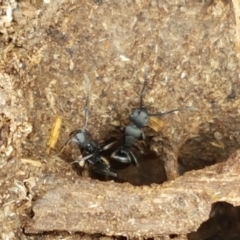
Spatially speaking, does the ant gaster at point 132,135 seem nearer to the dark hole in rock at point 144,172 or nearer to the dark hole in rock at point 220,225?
the dark hole in rock at point 144,172

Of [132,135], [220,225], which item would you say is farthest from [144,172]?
[220,225]

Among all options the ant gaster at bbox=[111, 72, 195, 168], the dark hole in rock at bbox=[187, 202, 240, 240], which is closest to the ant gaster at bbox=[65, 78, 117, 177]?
the ant gaster at bbox=[111, 72, 195, 168]

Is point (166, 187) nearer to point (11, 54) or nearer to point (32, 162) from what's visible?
point (32, 162)

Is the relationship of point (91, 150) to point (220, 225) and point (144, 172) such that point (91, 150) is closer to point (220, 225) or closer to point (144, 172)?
point (144, 172)

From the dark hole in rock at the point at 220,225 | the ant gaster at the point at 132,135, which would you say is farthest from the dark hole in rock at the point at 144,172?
the dark hole in rock at the point at 220,225

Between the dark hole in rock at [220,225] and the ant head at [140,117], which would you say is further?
the dark hole in rock at [220,225]
